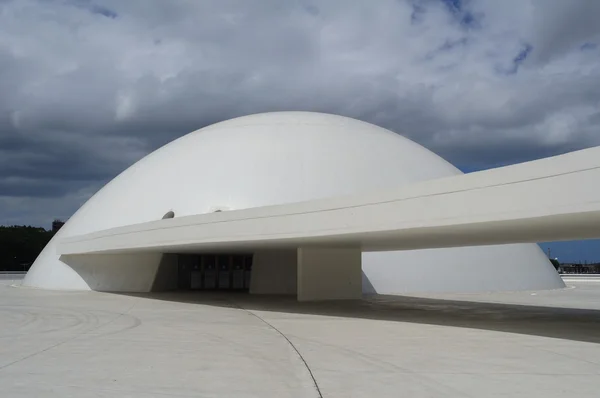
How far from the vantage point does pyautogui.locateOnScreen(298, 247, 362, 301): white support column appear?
22031 mm

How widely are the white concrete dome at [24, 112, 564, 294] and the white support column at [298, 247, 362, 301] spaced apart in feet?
7.35

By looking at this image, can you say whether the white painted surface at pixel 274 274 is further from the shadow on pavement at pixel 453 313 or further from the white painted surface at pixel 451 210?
the white painted surface at pixel 451 210

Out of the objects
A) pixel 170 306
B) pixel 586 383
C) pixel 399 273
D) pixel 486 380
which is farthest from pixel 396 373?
pixel 399 273

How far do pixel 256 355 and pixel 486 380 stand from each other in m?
3.80

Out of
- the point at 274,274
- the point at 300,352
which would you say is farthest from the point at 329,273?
the point at 300,352

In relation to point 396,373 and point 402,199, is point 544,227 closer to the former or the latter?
point 402,199

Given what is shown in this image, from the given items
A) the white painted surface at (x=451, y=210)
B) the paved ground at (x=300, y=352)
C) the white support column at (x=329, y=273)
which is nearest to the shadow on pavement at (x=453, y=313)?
the paved ground at (x=300, y=352)

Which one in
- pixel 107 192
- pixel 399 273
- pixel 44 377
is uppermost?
pixel 107 192

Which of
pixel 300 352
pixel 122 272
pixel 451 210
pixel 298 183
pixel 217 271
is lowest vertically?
pixel 300 352

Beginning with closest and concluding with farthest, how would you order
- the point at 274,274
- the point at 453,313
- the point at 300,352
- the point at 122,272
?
the point at 300,352
the point at 453,313
the point at 274,274
the point at 122,272

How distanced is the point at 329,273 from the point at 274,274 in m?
4.90

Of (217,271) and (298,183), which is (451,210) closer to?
(298,183)

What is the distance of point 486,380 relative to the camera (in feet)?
25.9

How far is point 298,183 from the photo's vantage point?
26.4 meters
